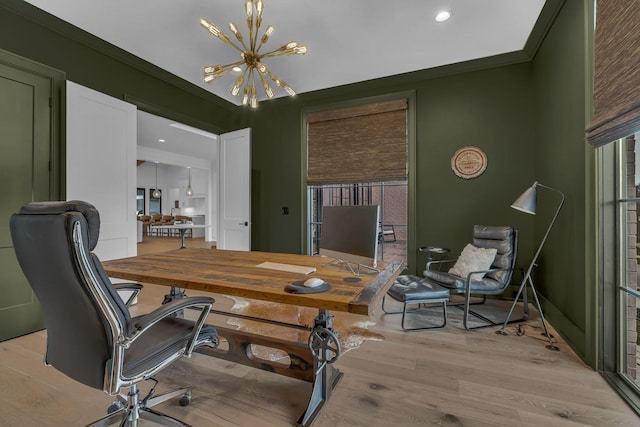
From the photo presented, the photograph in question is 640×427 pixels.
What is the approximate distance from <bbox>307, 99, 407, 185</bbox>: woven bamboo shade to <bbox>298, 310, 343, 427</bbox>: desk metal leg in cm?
284

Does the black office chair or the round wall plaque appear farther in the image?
the round wall plaque

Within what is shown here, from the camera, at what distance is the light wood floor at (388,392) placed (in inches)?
60.2

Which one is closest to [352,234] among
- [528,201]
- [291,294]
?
[291,294]

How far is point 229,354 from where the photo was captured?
69.0 inches

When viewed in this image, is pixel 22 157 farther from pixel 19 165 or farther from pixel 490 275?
pixel 490 275

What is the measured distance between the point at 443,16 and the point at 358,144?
1781 mm

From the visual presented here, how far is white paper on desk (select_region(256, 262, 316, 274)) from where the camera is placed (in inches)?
68.5

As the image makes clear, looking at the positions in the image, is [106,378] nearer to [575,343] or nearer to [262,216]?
[575,343]

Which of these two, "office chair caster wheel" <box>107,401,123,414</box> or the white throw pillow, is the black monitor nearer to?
"office chair caster wheel" <box>107,401,123,414</box>

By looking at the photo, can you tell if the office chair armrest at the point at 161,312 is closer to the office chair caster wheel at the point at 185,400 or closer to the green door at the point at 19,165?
the office chair caster wheel at the point at 185,400

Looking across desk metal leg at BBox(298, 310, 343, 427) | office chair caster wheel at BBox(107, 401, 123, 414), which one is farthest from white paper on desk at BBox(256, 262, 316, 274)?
office chair caster wheel at BBox(107, 401, 123, 414)

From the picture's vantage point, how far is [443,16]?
2.72 metres

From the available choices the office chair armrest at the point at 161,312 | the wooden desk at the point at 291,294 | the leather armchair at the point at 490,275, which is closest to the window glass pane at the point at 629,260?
the leather armchair at the point at 490,275

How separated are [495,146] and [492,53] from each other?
3.47 ft
